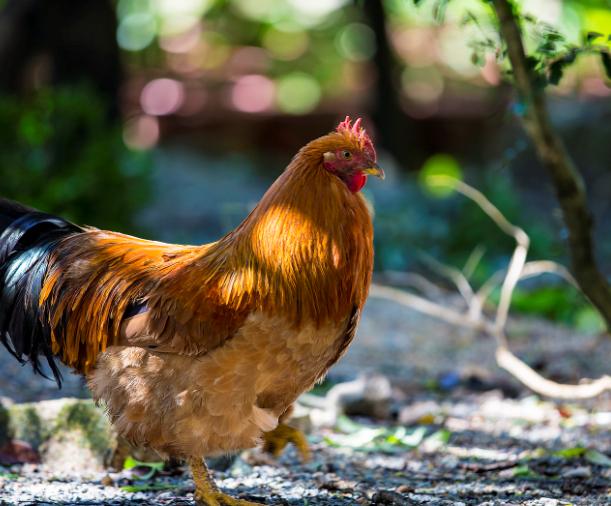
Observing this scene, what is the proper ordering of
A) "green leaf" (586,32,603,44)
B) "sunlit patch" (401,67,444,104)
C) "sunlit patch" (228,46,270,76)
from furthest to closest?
"sunlit patch" (228,46,270,76)
"sunlit patch" (401,67,444,104)
"green leaf" (586,32,603,44)

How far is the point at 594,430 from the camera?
5605 millimetres

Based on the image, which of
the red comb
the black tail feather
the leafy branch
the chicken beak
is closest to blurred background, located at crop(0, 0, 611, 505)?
the leafy branch

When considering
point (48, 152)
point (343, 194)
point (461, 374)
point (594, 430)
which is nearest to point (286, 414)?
point (343, 194)

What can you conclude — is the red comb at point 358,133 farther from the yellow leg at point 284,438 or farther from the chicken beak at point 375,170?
the yellow leg at point 284,438

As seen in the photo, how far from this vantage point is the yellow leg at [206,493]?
4.04m

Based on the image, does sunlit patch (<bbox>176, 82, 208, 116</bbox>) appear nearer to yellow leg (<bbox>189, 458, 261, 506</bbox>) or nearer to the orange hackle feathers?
the orange hackle feathers

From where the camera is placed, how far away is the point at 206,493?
4.05 metres

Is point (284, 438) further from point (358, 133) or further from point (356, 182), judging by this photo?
point (358, 133)

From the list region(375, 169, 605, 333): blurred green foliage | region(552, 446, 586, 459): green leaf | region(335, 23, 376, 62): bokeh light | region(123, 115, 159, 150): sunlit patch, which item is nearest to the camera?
region(552, 446, 586, 459): green leaf

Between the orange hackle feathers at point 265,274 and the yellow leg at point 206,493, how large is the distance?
1.89 feet

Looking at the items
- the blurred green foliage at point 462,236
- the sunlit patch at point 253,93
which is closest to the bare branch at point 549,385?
the blurred green foliage at point 462,236

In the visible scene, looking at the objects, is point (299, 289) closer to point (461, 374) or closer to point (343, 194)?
point (343, 194)

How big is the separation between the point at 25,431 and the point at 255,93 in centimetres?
1434

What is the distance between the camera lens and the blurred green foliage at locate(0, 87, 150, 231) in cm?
868
